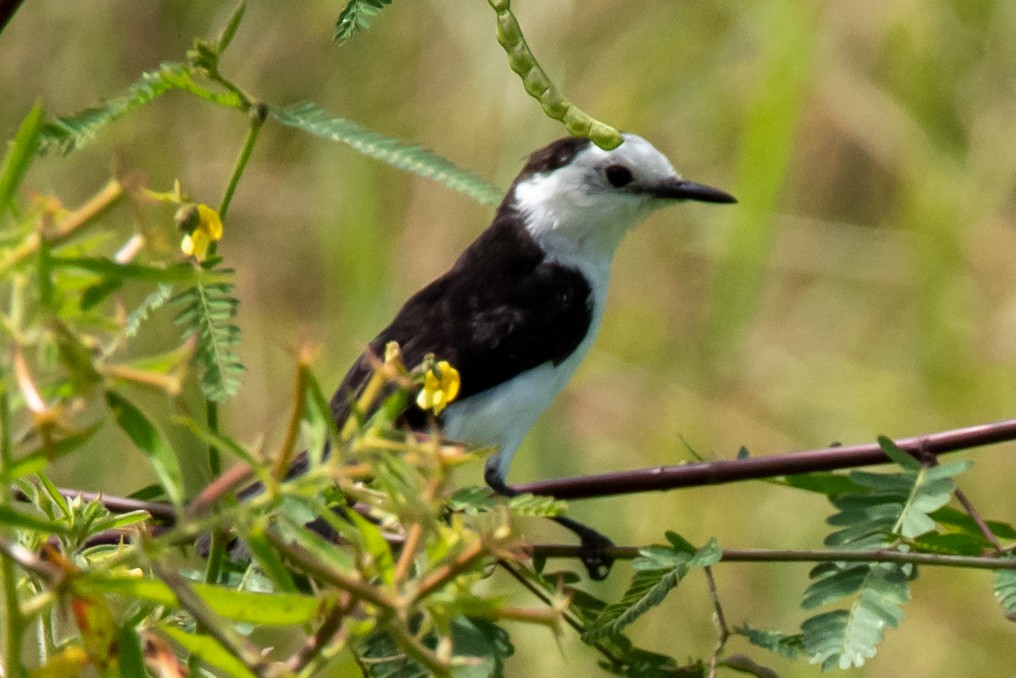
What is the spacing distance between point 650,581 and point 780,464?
0.21m

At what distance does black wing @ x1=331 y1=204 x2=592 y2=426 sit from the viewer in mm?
3631

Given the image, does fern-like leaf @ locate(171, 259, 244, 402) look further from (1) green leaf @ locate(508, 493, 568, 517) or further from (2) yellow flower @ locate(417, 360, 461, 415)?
(1) green leaf @ locate(508, 493, 568, 517)

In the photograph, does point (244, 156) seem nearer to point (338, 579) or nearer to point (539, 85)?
point (539, 85)

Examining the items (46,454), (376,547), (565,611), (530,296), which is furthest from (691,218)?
(46,454)

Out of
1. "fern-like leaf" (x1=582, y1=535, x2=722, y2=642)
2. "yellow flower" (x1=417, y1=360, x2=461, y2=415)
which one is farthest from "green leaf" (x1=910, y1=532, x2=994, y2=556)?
"yellow flower" (x1=417, y1=360, x2=461, y2=415)

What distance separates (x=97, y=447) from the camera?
393 cm

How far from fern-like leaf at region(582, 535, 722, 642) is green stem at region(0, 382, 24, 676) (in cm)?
92

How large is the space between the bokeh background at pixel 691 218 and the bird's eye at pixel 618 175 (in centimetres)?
28

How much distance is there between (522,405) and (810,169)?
7.37ft

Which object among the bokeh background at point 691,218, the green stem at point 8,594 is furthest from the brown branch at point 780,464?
the bokeh background at point 691,218

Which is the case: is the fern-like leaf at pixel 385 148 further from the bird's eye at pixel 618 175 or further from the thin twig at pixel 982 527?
the bird's eye at pixel 618 175

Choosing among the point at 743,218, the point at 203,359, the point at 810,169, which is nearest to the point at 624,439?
the point at 810,169

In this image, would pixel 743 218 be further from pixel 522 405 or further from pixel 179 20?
pixel 179 20

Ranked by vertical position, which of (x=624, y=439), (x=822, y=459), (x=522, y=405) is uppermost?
(x=822, y=459)
